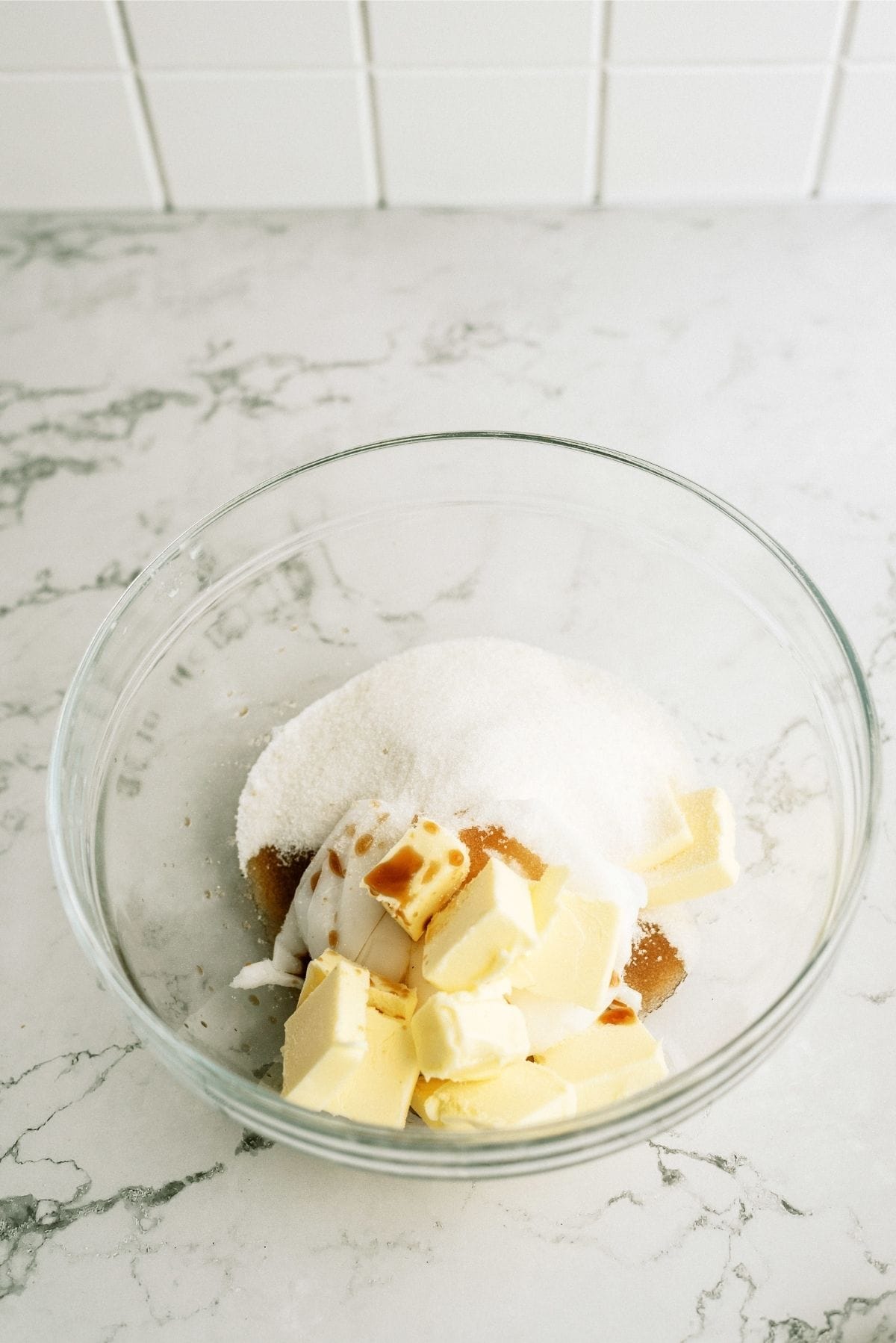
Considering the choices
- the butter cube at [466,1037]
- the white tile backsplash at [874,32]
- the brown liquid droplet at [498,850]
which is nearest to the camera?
the butter cube at [466,1037]

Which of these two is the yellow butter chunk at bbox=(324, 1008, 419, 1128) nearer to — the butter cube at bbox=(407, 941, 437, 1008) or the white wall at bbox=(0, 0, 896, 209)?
the butter cube at bbox=(407, 941, 437, 1008)

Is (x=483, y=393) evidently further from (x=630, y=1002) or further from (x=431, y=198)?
(x=630, y=1002)

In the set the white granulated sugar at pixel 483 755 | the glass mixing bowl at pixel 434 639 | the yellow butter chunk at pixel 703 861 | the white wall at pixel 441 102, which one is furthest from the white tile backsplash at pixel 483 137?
the yellow butter chunk at pixel 703 861

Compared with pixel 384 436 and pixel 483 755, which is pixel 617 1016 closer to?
pixel 483 755

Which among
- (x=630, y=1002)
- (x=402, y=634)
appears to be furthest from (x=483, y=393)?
(x=630, y=1002)

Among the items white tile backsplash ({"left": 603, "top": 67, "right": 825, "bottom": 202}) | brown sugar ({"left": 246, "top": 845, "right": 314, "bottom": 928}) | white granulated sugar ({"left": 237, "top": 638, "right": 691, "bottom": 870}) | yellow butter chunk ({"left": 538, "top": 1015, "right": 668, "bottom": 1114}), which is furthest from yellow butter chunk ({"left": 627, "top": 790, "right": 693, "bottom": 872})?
white tile backsplash ({"left": 603, "top": 67, "right": 825, "bottom": 202})

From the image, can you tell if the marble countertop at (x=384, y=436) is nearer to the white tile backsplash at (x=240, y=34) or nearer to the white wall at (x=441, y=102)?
the white wall at (x=441, y=102)
